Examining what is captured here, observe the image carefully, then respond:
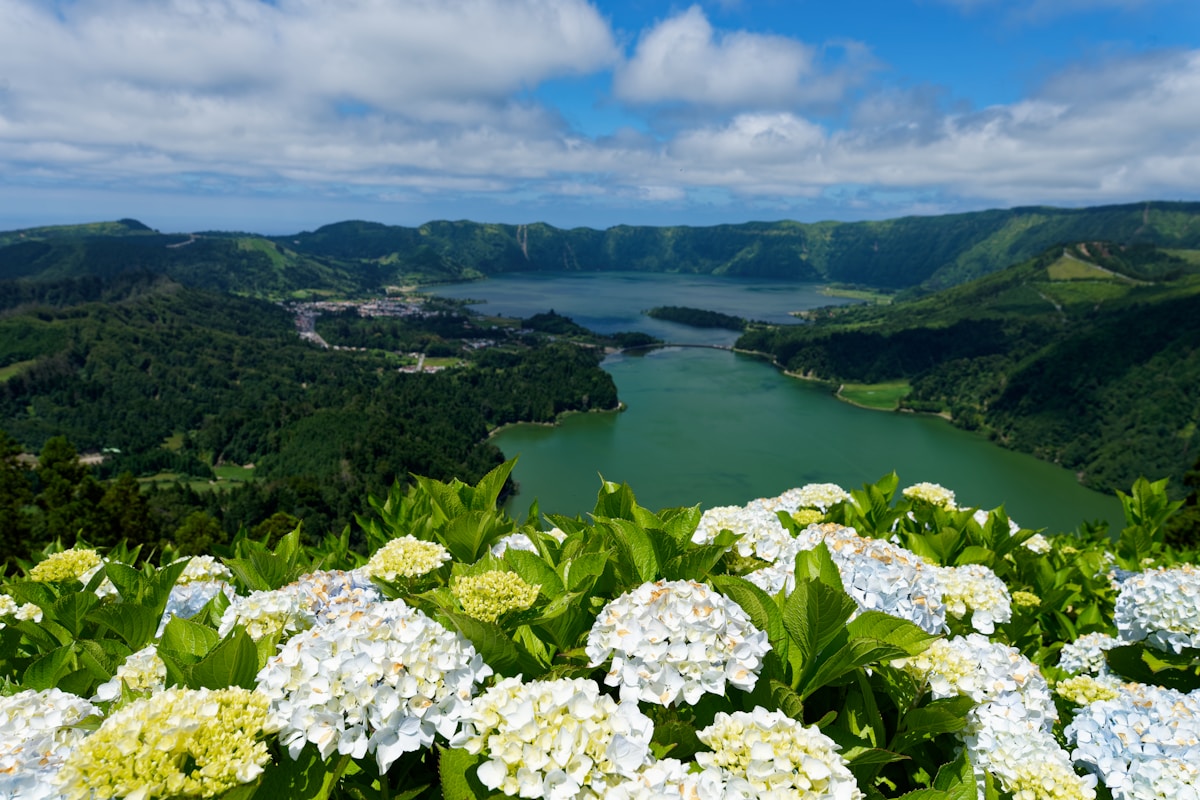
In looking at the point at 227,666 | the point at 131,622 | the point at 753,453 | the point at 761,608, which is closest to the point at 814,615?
the point at 761,608

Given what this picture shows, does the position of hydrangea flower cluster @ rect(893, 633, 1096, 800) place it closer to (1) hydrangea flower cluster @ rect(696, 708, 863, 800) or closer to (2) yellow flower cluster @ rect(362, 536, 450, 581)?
(1) hydrangea flower cluster @ rect(696, 708, 863, 800)

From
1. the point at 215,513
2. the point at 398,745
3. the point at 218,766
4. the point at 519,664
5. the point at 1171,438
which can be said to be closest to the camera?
the point at 218,766

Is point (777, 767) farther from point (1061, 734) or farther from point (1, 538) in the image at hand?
point (1, 538)

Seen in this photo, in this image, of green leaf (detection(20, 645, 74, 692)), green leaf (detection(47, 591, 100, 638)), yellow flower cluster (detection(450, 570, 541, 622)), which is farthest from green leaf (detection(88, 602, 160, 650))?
yellow flower cluster (detection(450, 570, 541, 622))

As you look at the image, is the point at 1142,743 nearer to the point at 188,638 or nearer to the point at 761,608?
the point at 761,608

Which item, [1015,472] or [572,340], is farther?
[572,340]

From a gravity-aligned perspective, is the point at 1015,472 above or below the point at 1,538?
below

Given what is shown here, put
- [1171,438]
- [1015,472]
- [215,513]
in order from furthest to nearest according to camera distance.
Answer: [1171,438]
[1015,472]
[215,513]

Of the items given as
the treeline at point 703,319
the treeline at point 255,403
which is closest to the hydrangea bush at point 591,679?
the treeline at point 255,403

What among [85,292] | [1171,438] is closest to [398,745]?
[1171,438]
